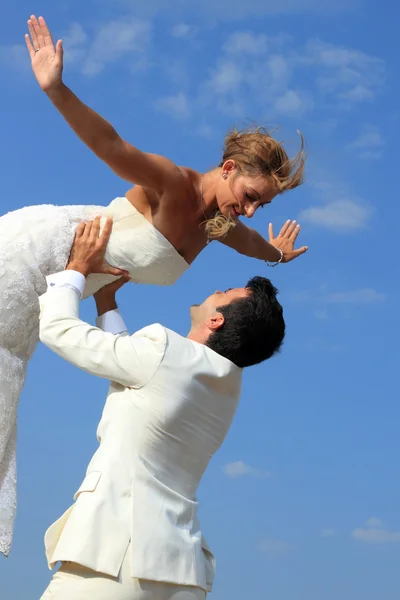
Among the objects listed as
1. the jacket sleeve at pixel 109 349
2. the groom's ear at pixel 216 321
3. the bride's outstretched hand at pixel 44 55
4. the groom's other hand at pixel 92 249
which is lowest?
the jacket sleeve at pixel 109 349

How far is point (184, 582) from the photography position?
359 cm

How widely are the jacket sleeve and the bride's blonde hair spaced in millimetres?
1514

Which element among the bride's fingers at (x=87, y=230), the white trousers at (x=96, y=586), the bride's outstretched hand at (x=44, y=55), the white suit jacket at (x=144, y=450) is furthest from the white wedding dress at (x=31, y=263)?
the white trousers at (x=96, y=586)

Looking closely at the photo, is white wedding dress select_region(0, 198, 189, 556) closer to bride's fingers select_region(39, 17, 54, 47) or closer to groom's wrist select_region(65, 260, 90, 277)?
groom's wrist select_region(65, 260, 90, 277)

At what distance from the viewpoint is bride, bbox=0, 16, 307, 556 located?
4965mm

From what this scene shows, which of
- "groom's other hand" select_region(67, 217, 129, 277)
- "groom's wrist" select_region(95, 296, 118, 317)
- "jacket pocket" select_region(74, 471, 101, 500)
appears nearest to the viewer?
"jacket pocket" select_region(74, 471, 101, 500)

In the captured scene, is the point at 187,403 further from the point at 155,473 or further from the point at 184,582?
the point at 184,582

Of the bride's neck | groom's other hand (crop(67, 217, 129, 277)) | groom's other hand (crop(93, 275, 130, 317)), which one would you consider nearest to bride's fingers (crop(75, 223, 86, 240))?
groom's other hand (crop(67, 217, 129, 277))

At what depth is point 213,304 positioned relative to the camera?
13.1ft

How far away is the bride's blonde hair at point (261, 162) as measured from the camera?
496 centimetres

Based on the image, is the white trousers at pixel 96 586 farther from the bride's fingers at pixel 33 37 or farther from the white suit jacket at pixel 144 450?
the bride's fingers at pixel 33 37

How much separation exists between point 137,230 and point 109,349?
1.59m

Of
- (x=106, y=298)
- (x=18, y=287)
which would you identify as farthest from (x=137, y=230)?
(x=18, y=287)

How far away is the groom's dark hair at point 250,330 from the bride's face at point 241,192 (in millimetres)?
1106
